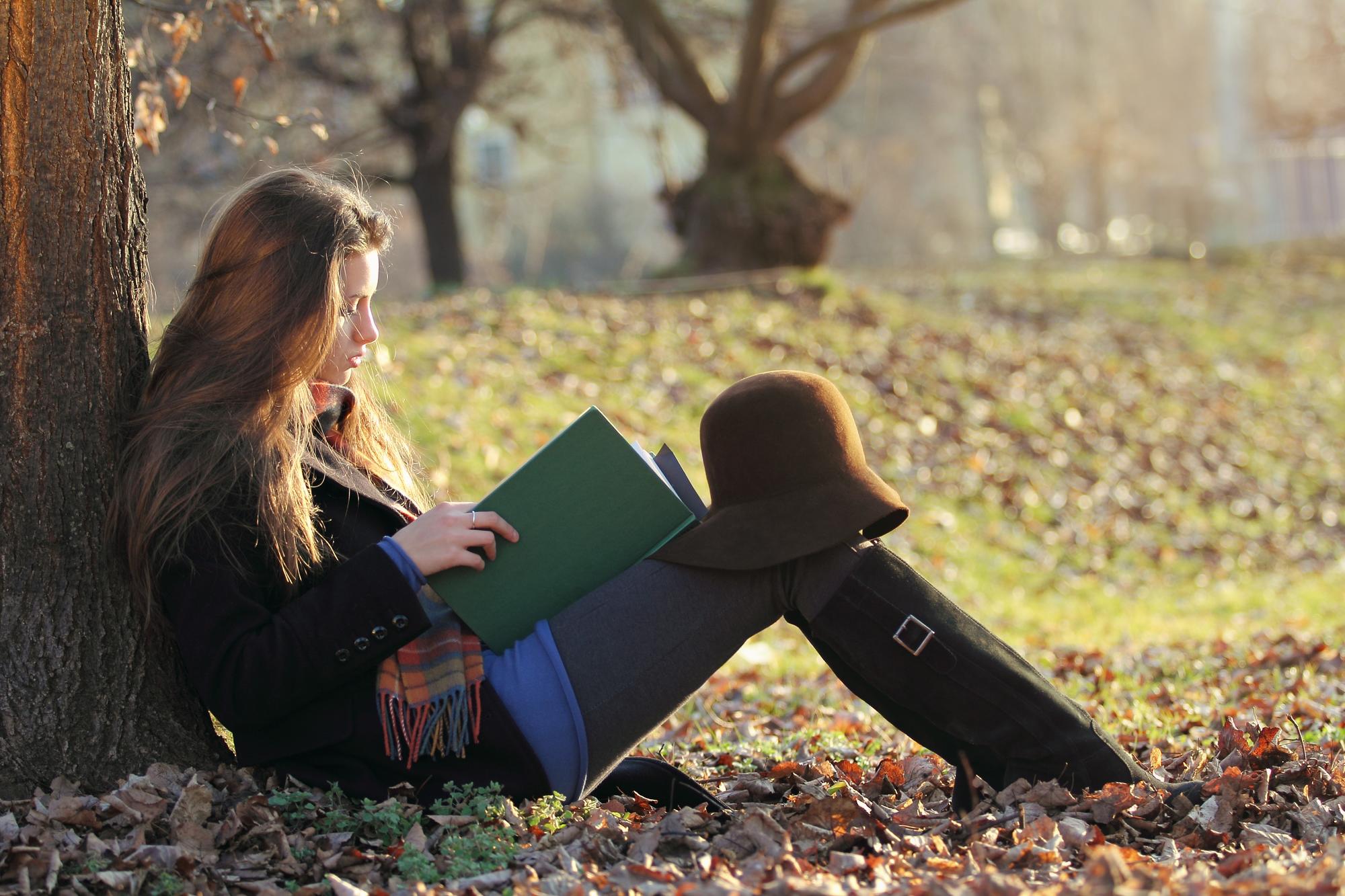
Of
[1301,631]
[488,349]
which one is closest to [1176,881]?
[1301,631]

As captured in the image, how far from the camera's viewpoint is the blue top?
104 inches

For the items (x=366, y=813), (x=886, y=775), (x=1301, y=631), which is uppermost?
(x=366, y=813)

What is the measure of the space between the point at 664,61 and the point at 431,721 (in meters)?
10.5

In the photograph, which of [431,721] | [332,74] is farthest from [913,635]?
[332,74]

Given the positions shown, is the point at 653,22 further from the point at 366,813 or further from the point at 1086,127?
the point at 1086,127

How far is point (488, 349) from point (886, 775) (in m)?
6.20

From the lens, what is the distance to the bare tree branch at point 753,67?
11383 mm

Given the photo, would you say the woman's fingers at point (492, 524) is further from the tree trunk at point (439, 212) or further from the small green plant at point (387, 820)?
the tree trunk at point (439, 212)

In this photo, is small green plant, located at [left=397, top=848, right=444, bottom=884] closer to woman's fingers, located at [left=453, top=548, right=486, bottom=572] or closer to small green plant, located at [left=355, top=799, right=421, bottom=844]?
small green plant, located at [left=355, top=799, right=421, bottom=844]

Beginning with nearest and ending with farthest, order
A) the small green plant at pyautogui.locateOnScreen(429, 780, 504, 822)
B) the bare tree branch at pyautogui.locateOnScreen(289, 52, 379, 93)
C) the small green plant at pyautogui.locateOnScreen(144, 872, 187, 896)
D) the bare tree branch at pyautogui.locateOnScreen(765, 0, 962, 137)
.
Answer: the small green plant at pyautogui.locateOnScreen(144, 872, 187, 896), the small green plant at pyautogui.locateOnScreen(429, 780, 504, 822), the bare tree branch at pyautogui.locateOnScreen(765, 0, 962, 137), the bare tree branch at pyautogui.locateOnScreen(289, 52, 379, 93)

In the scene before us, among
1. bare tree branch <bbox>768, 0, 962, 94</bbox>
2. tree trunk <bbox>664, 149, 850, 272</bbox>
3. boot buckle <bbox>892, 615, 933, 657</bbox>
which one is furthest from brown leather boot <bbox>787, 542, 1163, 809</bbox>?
tree trunk <bbox>664, 149, 850, 272</bbox>

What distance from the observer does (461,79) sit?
13023mm

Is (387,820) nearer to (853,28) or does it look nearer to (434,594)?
(434,594)

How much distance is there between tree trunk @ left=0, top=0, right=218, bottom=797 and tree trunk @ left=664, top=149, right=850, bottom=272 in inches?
361
